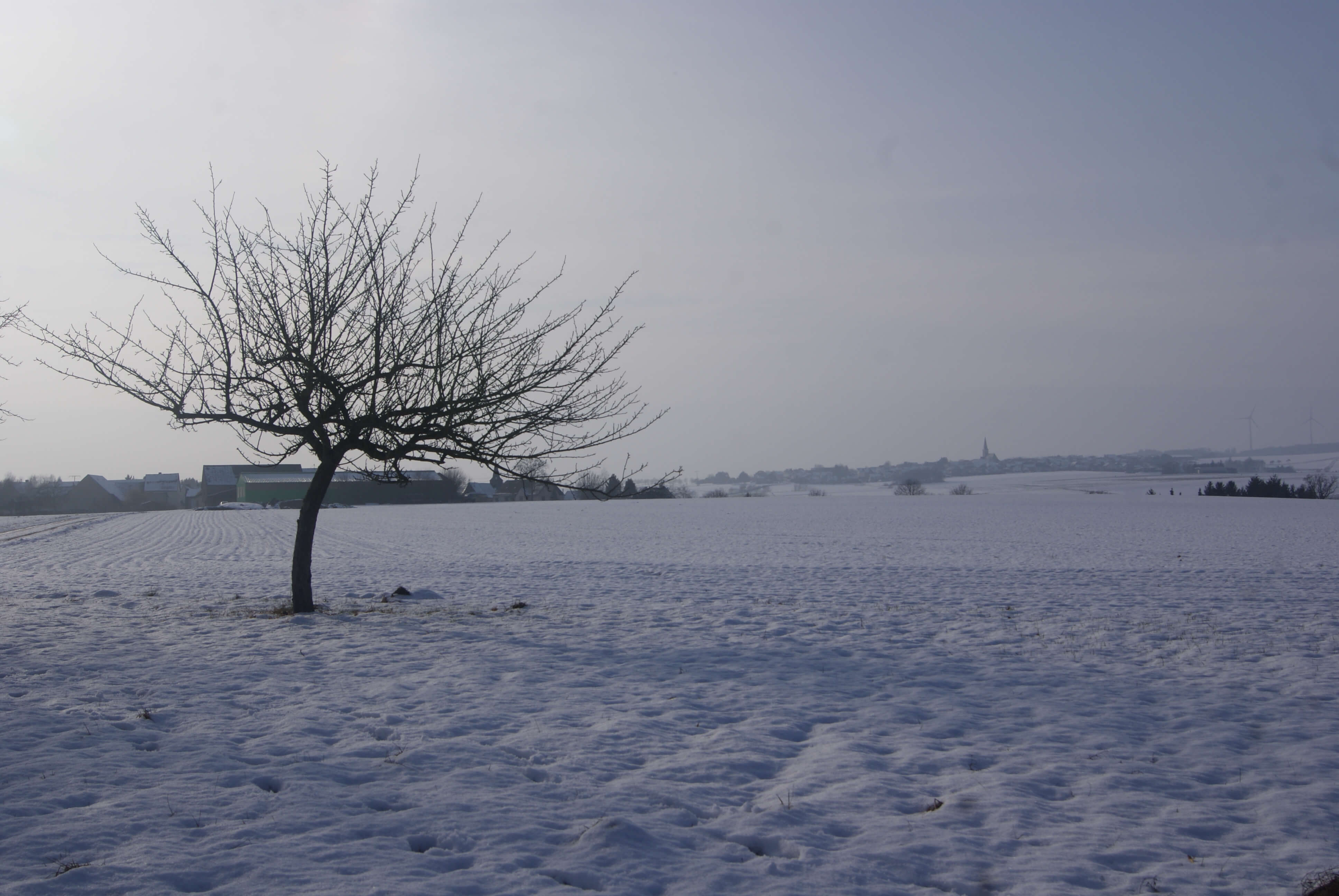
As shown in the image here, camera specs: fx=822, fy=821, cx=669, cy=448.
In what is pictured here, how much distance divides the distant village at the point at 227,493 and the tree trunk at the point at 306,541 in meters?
66.6

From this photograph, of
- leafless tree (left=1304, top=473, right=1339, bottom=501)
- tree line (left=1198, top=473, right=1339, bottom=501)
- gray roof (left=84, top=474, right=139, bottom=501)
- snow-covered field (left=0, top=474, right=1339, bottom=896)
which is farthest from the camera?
gray roof (left=84, top=474, right=139, bottom=501)

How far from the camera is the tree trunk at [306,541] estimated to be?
458 inches

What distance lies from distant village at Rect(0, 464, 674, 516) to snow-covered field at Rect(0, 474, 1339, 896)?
225ft

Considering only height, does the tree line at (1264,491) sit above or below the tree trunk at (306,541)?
below

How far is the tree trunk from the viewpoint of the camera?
11633 mm

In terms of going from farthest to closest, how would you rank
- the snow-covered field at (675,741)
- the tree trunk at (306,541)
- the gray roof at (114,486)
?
1. the gray roof at (114,486)
2. the tree trunk at (306,541)
3. the snow-covered field at (675,741)

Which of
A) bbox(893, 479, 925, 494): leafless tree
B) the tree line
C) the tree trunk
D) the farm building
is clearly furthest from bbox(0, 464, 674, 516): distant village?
the tree trunk

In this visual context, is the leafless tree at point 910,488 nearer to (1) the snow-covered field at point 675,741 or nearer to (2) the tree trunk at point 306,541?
(1) the snow-covered field at point 675,741

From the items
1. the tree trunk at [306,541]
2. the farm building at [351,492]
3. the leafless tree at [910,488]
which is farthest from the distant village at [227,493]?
the tree trunk at [306,541]

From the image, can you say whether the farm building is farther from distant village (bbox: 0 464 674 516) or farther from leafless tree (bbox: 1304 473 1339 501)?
leafless tree (bbox: 1304 473 1339 501)

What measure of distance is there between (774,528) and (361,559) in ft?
66.1

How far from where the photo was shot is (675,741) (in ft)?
19.5

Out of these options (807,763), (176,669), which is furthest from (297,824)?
(176,669)

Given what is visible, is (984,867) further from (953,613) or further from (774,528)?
(774,528)
